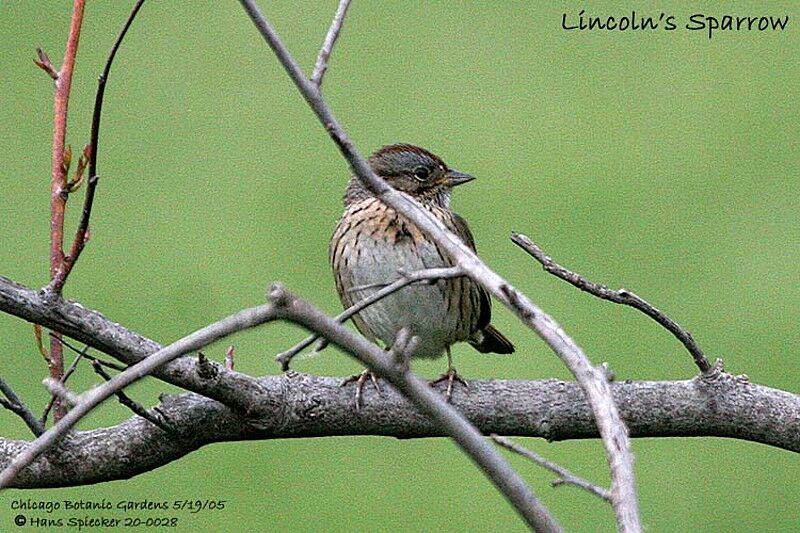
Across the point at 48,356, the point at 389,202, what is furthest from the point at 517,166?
the point at 389,202

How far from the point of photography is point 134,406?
2.71m

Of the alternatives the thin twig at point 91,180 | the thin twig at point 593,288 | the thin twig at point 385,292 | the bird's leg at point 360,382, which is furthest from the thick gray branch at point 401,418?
the thin twig at point 385,292

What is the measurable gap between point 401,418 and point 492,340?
1.22m

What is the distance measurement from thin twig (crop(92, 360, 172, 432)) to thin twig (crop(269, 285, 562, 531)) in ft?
3.54

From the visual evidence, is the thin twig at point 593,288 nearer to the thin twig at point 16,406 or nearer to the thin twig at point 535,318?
the thin twig at point 535,318

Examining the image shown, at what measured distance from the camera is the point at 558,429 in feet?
9.95

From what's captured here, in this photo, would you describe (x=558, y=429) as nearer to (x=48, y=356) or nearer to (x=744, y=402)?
(x=744, y=402)

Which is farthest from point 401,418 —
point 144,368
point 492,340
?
point 144,368

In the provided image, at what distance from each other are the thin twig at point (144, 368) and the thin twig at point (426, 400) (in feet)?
0.09

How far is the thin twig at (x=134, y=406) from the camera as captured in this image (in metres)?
2.56

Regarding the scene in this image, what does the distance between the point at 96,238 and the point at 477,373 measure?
1683mm

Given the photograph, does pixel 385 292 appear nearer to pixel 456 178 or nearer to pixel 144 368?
pixel 144 368

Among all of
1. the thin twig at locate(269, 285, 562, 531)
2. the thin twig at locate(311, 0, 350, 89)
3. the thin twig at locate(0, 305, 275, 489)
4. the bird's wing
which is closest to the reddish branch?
the thin twig at locate(311, 0, 350, 89)

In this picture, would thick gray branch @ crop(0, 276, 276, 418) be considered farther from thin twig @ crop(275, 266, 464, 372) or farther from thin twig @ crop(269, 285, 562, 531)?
thin twig @ crop(269, 285, 562, 531)
